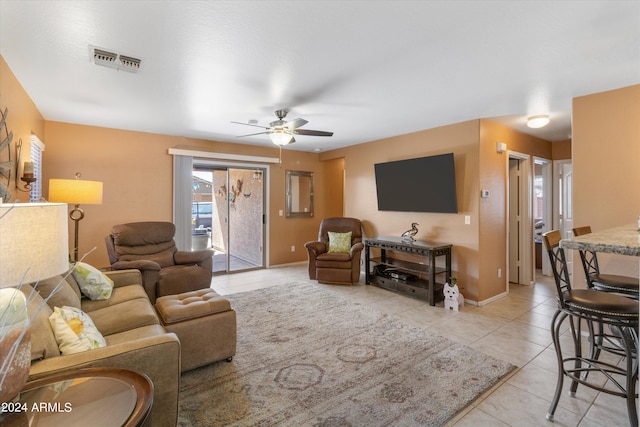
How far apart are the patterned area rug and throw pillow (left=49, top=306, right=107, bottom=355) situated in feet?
2.39

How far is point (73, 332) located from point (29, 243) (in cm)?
98

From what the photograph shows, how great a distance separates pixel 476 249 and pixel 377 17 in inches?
127

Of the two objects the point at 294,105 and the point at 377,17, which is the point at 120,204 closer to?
the point at 294,105

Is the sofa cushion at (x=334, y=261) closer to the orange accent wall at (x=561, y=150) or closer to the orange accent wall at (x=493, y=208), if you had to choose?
the orange accent wall at (x=493, y=208)

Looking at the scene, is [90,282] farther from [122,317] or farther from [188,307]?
[188,307]

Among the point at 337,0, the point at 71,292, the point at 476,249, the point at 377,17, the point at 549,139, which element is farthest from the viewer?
the point at 549,139

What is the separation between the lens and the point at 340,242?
206 inches

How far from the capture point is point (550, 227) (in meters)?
5.31

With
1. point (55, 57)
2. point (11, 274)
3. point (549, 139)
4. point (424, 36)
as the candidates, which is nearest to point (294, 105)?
point (424, 36)

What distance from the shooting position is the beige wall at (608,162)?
2.82 metres

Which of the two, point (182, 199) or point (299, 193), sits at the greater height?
point (299, 193)

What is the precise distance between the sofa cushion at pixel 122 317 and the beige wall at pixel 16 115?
1.46 metres

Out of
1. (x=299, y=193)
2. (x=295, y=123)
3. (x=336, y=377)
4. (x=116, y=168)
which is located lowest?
(x=336, y=377)

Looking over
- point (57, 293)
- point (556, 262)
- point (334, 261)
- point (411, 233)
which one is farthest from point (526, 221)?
point (57, 293)
